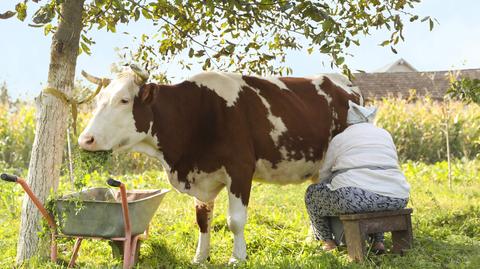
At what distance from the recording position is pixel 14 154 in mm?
13570

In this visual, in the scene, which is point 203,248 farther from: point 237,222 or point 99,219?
point 99,219

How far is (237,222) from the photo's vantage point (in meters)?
5.22

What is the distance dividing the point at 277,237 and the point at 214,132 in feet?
5.02

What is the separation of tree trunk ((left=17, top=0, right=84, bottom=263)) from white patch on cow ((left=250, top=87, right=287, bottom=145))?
5.57 ft

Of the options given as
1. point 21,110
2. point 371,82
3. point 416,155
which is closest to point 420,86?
point 371,82

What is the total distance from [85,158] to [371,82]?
29.6m

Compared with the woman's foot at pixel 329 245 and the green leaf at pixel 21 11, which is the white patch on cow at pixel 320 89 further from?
the green leaf at pixel 21 11

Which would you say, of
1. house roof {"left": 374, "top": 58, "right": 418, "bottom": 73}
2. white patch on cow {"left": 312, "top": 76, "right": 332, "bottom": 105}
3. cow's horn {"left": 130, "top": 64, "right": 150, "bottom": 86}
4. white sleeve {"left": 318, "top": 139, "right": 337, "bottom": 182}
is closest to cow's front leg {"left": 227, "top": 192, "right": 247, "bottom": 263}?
white sleeve {"left": 318, "top": 139, "right": 337, "bottom": 182}

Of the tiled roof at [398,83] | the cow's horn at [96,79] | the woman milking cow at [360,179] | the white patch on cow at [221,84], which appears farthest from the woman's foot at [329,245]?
the tiled roof at [398,83]

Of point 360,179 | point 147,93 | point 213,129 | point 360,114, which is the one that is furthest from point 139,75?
point 360,114

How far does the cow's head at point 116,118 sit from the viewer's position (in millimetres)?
4668

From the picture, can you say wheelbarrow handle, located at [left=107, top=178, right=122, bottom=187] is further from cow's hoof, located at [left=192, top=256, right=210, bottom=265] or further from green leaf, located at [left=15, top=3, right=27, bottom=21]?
green leaf, located at [left=15, top=3, right=27, bottom=21]

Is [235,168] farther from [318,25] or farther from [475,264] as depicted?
[475,264]

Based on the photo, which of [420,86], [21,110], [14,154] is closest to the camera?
[14,154]
